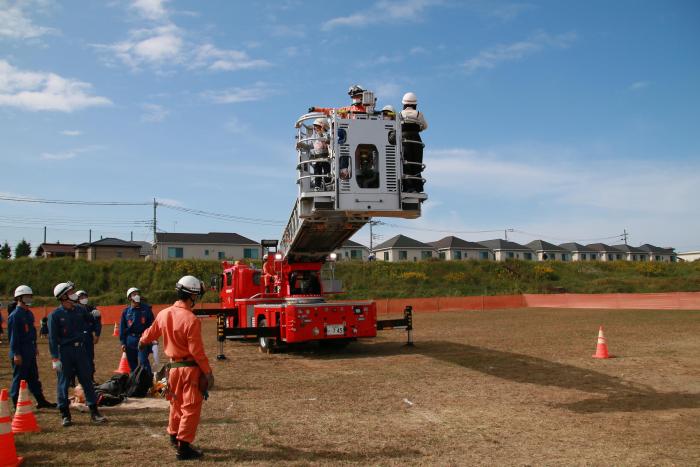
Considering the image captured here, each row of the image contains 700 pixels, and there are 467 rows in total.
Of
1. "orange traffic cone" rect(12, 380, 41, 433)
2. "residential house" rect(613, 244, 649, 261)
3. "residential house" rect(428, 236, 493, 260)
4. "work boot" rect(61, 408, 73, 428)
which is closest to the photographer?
"orange traffic cone" rect(12, 380, 41, 433)

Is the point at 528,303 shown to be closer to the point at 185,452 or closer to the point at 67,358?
the point at 67,358

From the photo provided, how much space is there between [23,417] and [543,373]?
884cm

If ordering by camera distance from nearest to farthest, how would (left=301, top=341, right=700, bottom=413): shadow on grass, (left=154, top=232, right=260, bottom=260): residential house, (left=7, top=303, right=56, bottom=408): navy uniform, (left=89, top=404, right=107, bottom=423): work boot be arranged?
(left=89, top=404, right=107, bottom=423): work boot < (left=7, top=303, right=56, bottom=408): navy uniform < (left=301, top=341, right=700, bottom=413): shadow on grass < (left=154, top=232, right=260, bottom=260): residential house

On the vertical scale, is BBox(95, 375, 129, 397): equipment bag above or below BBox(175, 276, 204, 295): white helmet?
below

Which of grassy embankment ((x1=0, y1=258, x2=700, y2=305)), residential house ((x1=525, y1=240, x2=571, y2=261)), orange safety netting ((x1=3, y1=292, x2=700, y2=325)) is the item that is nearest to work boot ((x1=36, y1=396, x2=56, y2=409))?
orange safety netting ((x1=3, y1=292, x2=700, y2=325))

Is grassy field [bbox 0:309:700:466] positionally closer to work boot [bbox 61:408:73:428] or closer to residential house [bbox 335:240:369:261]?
work boot [bbox 61:408:73:428]

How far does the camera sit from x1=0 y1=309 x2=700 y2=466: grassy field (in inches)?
238

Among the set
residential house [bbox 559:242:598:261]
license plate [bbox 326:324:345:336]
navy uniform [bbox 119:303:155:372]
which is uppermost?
residential house [bbox 559:242:598:261]

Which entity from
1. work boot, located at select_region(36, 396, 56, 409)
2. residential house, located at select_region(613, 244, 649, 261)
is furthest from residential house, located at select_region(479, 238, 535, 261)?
work boot, located at select_region(36, 396, 56, 409)

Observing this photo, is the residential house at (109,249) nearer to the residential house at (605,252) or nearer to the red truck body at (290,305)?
the red truck body at (290,305)

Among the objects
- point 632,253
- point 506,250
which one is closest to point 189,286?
point 506,250

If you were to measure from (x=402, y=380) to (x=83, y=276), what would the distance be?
42233 mm

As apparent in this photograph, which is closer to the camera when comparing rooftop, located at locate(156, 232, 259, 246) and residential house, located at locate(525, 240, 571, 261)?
rooftop, located at locate(156, 232, 259, 246)

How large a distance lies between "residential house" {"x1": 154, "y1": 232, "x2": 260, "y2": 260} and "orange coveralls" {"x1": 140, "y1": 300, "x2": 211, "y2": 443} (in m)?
57.6
